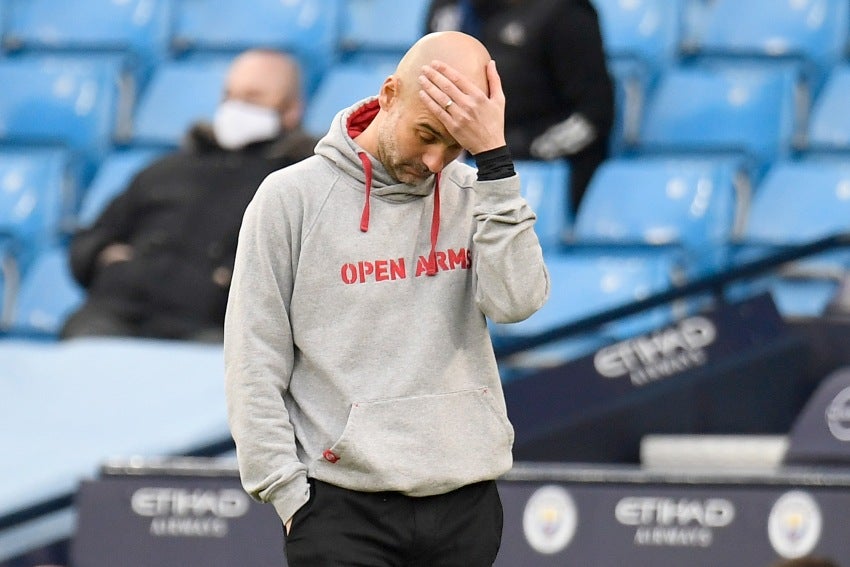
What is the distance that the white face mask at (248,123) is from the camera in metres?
5.91

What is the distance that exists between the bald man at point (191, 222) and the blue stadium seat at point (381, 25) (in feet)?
3.93

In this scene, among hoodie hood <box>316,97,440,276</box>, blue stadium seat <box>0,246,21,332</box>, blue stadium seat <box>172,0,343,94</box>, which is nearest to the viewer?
hoodie hood <box>316,97,440,276</box>

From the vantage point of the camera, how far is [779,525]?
157 inches

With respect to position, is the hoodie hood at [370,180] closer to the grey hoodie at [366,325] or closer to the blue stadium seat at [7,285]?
the grey hoodie at [366,325]

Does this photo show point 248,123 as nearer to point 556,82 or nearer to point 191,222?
point 191,222

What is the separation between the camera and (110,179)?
6.93 metres

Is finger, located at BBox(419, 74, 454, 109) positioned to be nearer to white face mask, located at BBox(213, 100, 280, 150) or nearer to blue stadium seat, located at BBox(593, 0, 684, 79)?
white face mask, located at BBox(213, 100, 280, 150)

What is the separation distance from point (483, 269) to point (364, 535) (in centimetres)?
45

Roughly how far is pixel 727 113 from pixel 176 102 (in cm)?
238

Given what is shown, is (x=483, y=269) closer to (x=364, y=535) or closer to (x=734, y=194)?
(x=364, y=535)

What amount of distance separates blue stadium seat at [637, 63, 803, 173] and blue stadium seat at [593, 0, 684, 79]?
11 cm

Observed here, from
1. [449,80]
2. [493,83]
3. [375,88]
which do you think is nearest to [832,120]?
[375,88]

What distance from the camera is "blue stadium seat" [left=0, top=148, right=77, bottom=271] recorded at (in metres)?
6.98

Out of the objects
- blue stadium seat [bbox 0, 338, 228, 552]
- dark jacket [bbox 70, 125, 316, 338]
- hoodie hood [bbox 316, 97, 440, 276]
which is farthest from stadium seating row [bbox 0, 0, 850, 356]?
hoodie hood [bbox 316, 97, 440, 276]
